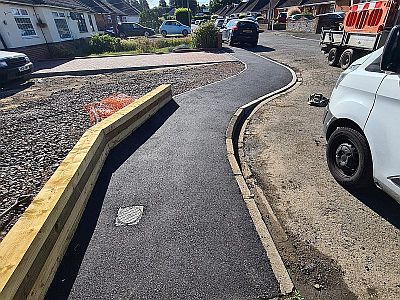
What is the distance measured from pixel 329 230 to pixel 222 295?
1515 millimetres

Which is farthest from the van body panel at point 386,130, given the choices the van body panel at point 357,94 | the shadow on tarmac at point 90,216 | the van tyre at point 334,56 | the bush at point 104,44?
the bush at point 104,44

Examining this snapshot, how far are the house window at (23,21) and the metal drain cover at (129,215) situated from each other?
1835cm

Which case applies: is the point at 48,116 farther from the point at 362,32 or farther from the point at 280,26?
the point at 280,26

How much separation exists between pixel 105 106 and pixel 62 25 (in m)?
18.0

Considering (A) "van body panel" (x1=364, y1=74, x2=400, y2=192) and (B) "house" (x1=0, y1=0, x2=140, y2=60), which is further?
(B) "house" (x1=0, y1=0, x2=140, y2=60)

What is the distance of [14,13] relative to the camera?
15.6 meters

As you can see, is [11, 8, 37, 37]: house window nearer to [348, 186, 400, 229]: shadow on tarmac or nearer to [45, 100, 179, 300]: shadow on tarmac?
[45, 100, 179, 300]: shadow on tarmac

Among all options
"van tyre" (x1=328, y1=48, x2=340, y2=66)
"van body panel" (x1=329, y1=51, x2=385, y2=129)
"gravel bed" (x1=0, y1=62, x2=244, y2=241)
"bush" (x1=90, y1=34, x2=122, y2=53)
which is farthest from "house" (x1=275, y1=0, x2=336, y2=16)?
"van body panel" (x1=329, y1=51, x2=385, y2=129)

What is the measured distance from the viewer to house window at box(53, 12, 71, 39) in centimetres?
1966

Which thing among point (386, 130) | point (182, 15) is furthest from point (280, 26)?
point (386, 130)

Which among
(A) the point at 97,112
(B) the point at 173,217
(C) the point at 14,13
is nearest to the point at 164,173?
(B) the point at 173,217

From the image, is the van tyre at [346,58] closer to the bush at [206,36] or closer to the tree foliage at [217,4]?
the bush at [206,36]

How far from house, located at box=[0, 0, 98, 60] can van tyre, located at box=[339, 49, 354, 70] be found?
17.7 metres

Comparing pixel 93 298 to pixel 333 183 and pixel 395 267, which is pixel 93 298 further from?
pixel 333 183
